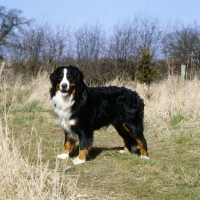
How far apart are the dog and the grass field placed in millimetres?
304

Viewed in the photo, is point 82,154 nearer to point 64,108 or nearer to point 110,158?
point 110,158

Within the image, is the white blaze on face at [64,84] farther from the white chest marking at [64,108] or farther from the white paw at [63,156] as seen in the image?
the white paw at [63,156]

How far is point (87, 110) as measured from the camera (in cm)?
598

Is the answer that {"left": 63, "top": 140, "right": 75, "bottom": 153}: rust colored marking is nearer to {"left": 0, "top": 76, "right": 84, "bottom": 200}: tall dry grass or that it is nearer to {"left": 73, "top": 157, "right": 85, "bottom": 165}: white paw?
{"left": 73, "top": 157, "right": 85, "bottom": 165}: white paw

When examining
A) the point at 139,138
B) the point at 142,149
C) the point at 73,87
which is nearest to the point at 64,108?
the point at 73,87

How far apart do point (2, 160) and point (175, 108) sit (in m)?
6.32

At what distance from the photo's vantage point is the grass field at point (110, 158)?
386 cm

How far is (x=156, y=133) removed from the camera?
8.33 meters

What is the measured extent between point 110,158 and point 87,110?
862mm

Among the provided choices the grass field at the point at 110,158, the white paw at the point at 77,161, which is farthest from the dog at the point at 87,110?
the grass field at the point at 110,158

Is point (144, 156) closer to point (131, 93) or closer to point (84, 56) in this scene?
point (131, 93)

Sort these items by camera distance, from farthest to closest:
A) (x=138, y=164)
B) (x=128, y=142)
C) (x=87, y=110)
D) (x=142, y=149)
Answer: (x=128, y=142) < (x=142, y=149) < (x=87, y=110) < (x=138, y=164)

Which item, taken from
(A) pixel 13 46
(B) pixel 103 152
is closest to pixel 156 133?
(B) pixel 103 152

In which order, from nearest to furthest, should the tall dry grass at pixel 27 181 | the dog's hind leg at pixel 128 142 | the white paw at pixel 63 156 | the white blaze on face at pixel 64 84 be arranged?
the tall dry grass at pixel 27 181 < the white blaze on face at pixel 64 84 < the white paw at pixel 63 156 < the dog's hind leg at pixel 128 142
